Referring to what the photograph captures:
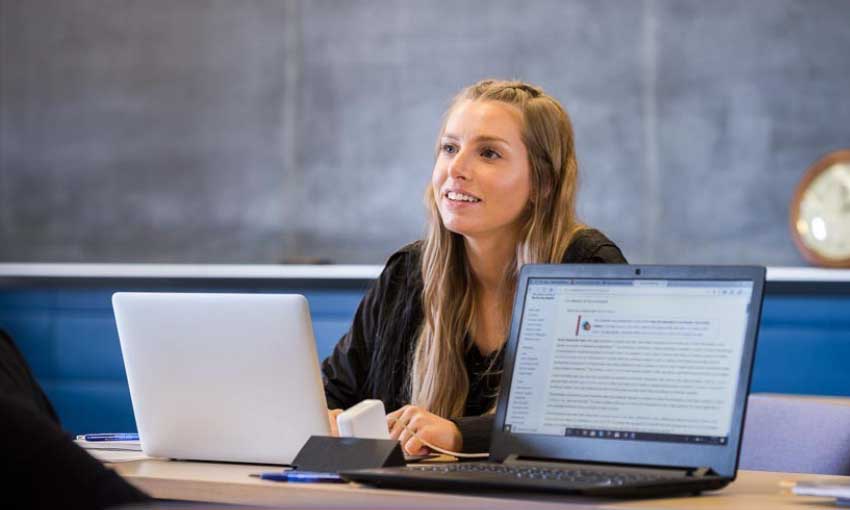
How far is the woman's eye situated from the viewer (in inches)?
115

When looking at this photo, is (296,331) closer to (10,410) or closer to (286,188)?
(10,410)

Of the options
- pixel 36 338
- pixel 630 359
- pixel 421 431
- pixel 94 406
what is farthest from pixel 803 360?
pixel 36 338

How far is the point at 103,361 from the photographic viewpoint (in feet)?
15.5

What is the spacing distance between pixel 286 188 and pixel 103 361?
2.88 feet

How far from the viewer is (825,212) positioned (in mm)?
3834

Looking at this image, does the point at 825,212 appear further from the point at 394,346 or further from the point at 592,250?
the point at 394,346

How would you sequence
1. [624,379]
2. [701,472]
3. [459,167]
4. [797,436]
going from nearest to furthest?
[701,472], [624,379], [797,436], [459,167]

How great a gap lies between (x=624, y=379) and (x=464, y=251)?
997 millimetres

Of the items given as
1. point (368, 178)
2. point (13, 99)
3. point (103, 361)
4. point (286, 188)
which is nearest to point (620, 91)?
point (368, 178)

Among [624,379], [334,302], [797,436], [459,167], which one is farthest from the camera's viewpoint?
[334,302]

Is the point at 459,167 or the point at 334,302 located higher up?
the point at 459,167

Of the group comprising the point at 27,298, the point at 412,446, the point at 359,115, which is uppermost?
the point at 359,115

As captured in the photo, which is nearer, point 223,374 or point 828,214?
point 223,374

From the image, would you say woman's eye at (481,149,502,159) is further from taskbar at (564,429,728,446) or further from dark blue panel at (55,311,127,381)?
dark blue panel at (55,311,127,381)
